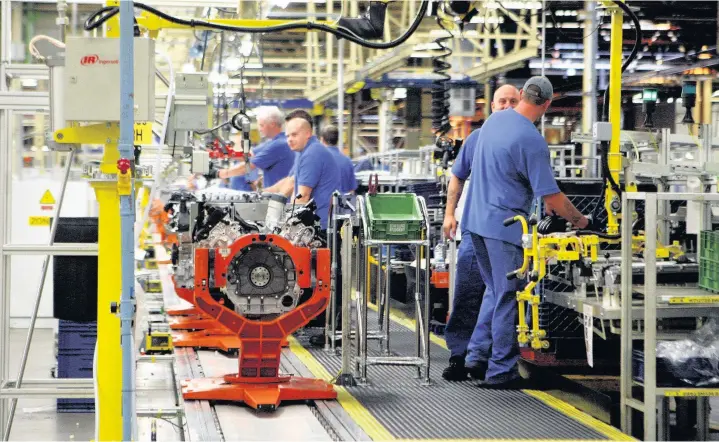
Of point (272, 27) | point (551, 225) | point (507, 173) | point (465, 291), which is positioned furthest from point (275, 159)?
point (272, 27)

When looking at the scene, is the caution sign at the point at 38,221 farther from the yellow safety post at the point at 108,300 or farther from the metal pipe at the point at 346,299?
the yellow safety post at the point at 108,300

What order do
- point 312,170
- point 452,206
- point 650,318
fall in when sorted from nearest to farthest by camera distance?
point 650,318, point 452,206, point 312,170

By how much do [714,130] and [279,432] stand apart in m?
4.12

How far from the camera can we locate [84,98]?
421cm

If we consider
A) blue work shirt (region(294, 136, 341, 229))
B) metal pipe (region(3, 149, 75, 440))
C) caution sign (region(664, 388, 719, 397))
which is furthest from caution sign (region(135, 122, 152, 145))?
caution sign (region(664, 388, 719, 397))

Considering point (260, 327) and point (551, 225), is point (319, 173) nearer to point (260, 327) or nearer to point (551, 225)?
point (551, 225)

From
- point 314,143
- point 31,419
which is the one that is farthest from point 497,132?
point 31,419

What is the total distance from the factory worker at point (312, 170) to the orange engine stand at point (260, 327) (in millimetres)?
2475

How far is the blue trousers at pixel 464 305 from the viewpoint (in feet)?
22.1

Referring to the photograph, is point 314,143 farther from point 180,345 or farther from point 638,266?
point 638,266

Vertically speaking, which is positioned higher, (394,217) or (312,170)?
(312,170)

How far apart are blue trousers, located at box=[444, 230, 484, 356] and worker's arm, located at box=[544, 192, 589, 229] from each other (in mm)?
803

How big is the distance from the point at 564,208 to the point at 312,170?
2925 mm

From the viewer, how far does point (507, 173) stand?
6.18 m
